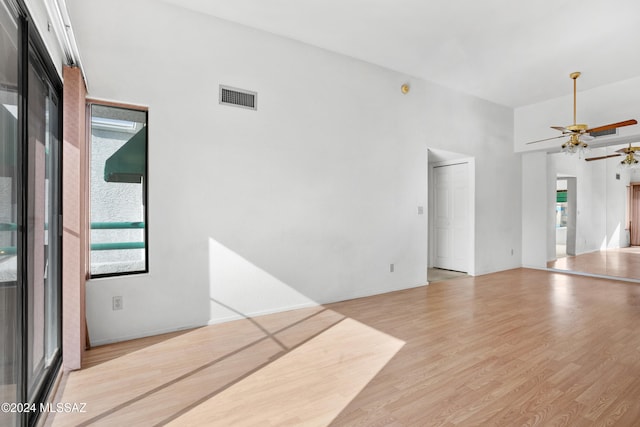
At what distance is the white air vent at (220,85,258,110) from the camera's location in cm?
374

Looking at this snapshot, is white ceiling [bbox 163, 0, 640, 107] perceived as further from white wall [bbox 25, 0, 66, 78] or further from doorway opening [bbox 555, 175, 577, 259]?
doorway opening [bbox 555, 175, 577, 259]

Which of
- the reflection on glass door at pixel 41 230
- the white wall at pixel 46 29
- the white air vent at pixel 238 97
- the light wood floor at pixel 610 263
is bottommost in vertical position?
the light wood floor at pixel 610 263

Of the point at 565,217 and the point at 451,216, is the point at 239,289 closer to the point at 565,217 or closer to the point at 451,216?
the point at 451,216

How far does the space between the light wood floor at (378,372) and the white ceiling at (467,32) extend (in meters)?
3.48

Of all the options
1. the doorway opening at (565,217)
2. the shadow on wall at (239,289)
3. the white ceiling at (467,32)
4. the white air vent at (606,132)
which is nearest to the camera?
the white ceiling at (467,32)

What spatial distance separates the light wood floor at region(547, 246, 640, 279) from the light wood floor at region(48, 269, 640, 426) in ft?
8.27

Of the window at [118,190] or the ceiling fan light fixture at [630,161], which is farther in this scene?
the ceiling fan light fixture at [630,161]

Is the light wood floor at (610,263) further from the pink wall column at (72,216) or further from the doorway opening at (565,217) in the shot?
the pink wall column at (72,216)

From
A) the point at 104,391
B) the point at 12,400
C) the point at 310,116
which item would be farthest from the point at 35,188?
the point at 310,116

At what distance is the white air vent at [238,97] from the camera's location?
12.3ft

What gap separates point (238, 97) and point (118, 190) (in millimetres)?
1645

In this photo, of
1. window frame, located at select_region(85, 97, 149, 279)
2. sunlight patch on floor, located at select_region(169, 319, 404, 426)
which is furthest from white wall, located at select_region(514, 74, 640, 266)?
window frame, located at select_region(85, 97, 149, 279)

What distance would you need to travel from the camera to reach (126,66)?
10.6ft

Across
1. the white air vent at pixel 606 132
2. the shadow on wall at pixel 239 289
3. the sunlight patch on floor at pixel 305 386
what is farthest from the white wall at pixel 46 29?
the white air vent at pixel 606 132
